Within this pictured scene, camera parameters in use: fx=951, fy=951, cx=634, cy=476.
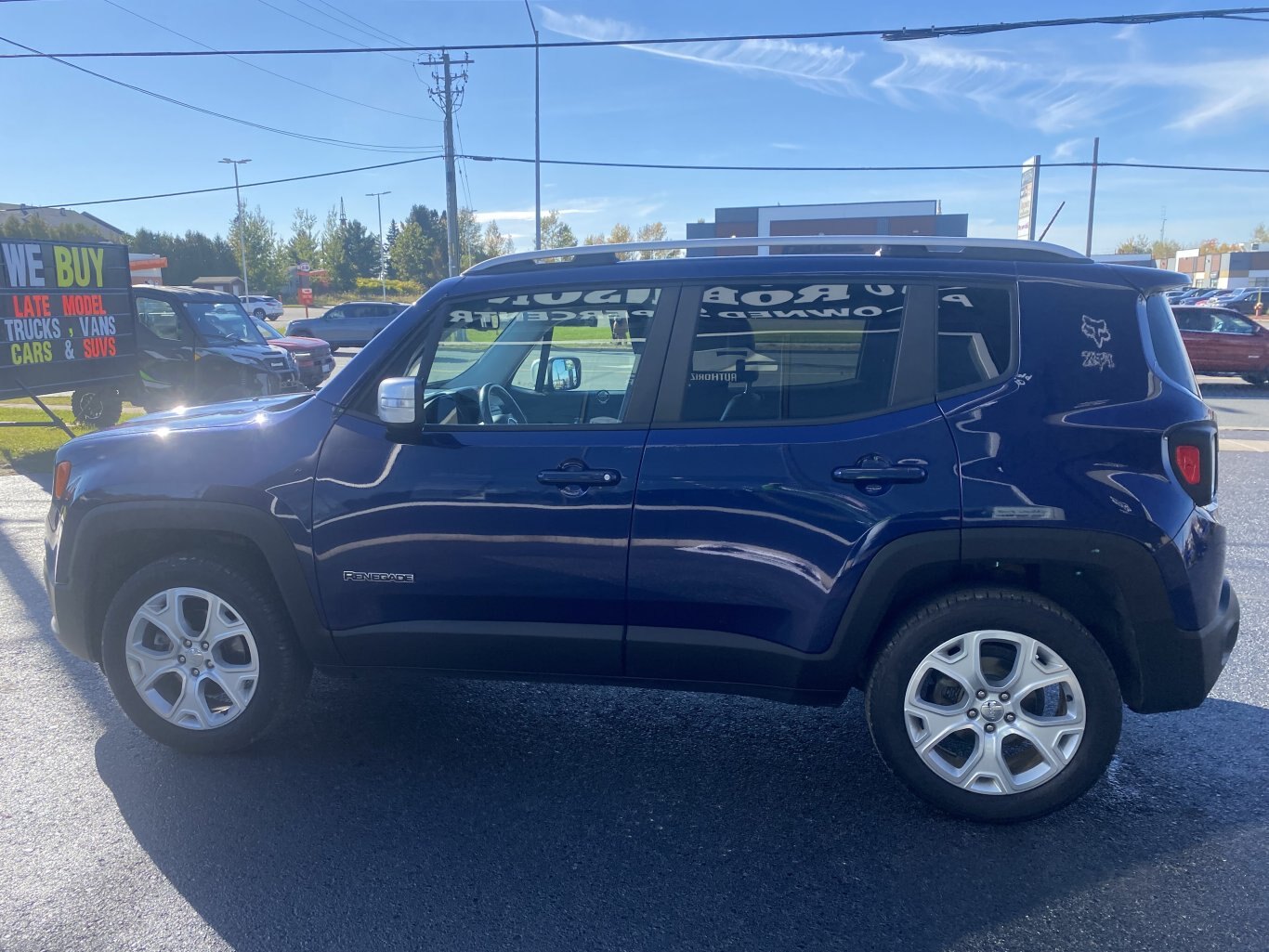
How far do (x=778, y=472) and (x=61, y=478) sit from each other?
287cm

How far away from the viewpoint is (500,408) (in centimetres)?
360

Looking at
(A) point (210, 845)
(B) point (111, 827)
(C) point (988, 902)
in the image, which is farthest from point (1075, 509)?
(B) point (111, 827)

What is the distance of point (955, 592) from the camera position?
3.17 metres

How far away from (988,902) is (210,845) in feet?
7.99

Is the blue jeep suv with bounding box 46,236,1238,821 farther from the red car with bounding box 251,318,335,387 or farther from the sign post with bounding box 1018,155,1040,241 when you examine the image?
the sign post with bounding box 1018,155,1040,241

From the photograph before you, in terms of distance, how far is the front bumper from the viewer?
3.08 metres

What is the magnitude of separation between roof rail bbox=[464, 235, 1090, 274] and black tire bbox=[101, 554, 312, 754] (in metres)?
1.47

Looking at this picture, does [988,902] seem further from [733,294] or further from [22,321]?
[22,321]

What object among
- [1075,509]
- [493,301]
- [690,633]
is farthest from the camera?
[493,301]

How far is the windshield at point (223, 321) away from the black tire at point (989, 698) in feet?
46.9

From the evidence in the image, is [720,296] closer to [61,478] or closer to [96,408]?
[61,478]

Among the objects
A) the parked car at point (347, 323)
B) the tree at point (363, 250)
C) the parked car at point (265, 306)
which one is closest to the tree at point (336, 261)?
the tree at point (363, 250)

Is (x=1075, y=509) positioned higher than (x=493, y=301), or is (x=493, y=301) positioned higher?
(x=493, y=301)

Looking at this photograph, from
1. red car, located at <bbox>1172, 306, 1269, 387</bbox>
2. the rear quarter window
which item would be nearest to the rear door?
the rear quarter window
